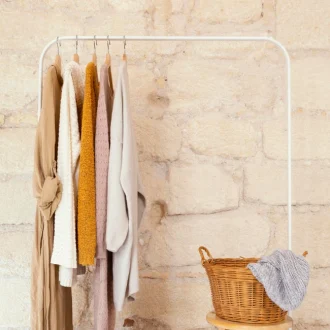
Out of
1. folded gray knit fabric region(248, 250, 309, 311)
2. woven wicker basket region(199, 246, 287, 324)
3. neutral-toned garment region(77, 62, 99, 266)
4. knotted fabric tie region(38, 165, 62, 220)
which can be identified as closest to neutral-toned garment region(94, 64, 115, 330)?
neutral-toned garment region(77, 62, 99, 266)

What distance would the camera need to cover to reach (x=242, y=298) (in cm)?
190

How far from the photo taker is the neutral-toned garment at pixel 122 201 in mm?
1843

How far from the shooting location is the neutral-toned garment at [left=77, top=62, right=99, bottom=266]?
6.01 feet

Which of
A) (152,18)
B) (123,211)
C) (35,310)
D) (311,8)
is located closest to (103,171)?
(123,211)

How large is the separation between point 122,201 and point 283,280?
1.90 ft

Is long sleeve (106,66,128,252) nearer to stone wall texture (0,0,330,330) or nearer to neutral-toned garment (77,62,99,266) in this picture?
neutral-toned garment (77,62,99,266)

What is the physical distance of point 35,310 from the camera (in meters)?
1.88

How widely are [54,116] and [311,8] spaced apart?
1251mm

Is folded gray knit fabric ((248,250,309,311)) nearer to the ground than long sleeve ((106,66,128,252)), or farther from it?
nearer to the ground

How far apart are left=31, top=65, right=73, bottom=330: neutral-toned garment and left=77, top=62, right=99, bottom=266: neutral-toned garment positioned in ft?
0.27

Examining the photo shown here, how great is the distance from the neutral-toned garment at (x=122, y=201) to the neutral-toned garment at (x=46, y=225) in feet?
0.62

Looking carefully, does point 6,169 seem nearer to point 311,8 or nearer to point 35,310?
point 35,310

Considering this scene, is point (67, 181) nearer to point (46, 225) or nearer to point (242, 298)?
point (46, 225)

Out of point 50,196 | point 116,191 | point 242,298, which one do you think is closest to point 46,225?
point 50,196
